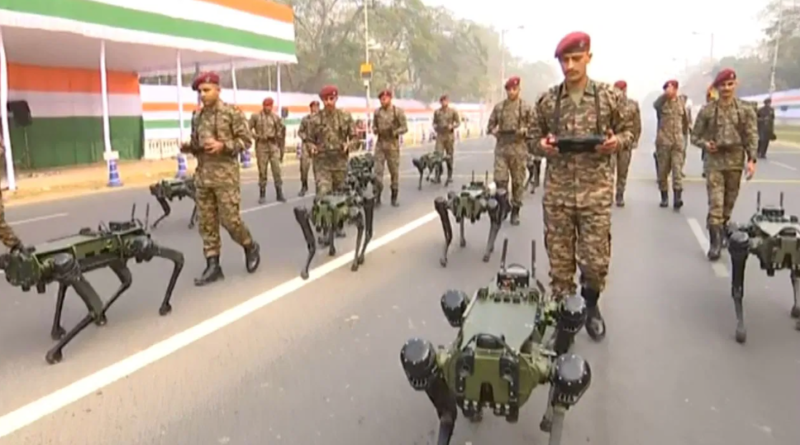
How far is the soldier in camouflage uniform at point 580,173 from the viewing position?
14.8ft

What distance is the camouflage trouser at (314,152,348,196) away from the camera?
853cm

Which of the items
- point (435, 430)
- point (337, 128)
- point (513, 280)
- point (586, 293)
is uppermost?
point (337, 128)

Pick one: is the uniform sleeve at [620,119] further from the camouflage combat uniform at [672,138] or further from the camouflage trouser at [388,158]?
the camouflage trouser at [388,158]

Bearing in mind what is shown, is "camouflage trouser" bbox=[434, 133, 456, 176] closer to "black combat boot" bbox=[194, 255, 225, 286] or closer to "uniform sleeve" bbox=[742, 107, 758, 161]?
"uniform sleeve" bbox=[742, 107, 758, 161]

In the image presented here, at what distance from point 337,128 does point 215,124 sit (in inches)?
89.5

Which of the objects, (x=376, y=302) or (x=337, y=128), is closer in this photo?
(x=376, y=302)

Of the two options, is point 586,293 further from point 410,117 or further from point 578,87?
point 410,117

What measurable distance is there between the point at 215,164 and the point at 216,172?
0.08 m

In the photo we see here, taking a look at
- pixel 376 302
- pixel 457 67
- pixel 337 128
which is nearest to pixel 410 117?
pixel 457 67

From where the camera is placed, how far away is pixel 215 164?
6430mm

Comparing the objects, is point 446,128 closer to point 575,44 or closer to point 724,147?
point 724,147

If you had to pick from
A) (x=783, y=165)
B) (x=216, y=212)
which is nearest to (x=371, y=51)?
(x=783, y=165)

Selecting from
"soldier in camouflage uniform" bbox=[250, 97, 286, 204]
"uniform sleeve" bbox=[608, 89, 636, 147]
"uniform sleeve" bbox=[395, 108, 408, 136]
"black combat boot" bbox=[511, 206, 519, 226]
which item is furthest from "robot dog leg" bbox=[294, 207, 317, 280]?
"soldier in camouflage uniform" bbox=[250, 97, 286, 204]

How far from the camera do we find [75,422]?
3.66m
